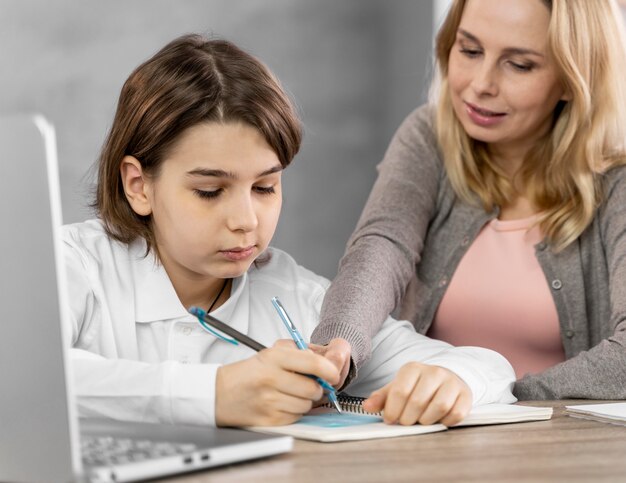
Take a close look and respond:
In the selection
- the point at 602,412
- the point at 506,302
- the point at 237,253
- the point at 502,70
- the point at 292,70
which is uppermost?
the point at 292,70

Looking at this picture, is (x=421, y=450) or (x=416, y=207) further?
(x=416, y=207)

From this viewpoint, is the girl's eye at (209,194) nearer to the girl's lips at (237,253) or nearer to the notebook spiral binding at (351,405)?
the girl's lips at (237,253)

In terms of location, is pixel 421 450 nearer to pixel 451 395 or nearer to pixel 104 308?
pixel 451 395

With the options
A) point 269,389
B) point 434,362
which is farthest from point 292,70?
point 269,389

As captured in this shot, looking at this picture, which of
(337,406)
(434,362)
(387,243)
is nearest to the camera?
(337,406)

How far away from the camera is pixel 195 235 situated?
1.36 meters

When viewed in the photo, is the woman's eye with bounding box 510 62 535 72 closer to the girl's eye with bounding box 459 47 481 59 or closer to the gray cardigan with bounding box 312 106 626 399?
the girl's eye with bounding box 459 47 481 59

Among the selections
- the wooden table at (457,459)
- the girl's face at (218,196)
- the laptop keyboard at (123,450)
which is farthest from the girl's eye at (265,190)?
the laptop keyboard at (123,450)

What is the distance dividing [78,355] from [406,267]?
76cm

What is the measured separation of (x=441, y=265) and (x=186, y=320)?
2.15 ft

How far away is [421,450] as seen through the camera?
38.7 inches

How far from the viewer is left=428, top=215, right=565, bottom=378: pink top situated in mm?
1860

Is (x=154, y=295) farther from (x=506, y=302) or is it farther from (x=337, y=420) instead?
(x=506, y=302)

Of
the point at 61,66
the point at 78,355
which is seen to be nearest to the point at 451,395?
the point at 78,355
